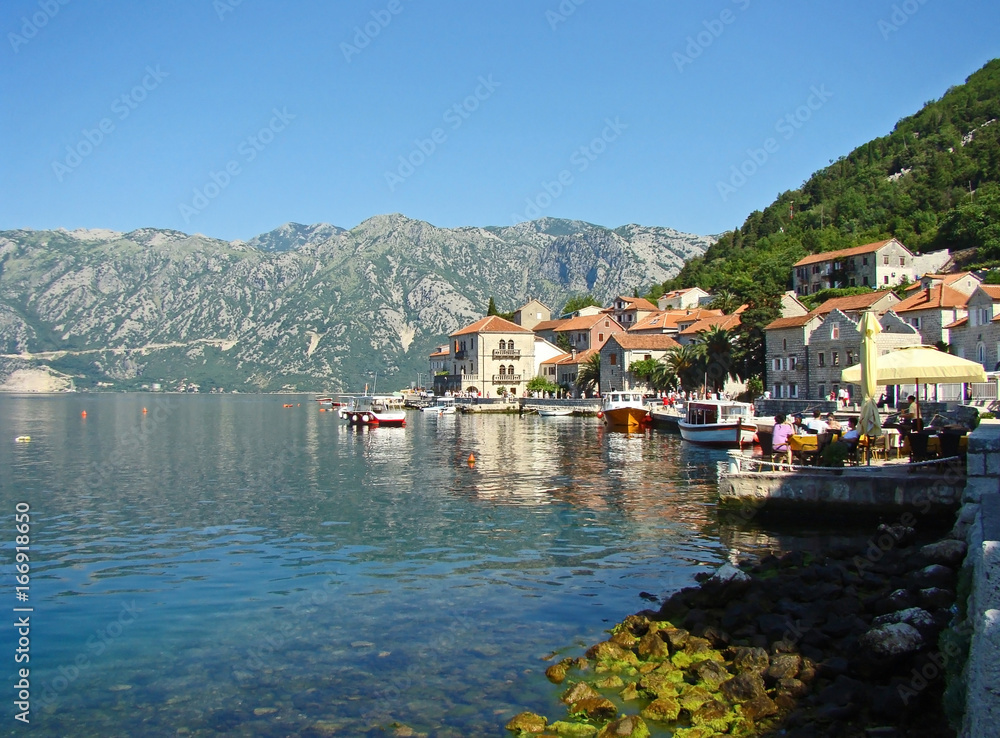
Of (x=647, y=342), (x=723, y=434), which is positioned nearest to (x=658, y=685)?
(x=723, y=434)

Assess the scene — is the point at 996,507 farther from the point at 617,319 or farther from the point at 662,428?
the point at 617,319

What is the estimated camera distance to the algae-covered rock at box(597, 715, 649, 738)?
32.4ft

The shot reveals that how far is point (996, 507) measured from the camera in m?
12.4

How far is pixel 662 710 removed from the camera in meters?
10.4

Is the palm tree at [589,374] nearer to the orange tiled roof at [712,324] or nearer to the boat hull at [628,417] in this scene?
the orange tiled roof at [712,324]

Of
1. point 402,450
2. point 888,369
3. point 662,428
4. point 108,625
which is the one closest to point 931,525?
point 888,369

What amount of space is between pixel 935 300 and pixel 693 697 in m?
60.1

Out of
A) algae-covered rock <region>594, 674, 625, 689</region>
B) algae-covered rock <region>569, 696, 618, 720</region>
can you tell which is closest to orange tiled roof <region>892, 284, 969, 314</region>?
algae-covered rock <region>594, 674, 625, 689</region>

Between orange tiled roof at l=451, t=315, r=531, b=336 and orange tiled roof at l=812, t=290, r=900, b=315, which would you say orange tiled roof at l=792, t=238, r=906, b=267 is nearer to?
orange tiled roof at l=812, t=290, r=900, b=315

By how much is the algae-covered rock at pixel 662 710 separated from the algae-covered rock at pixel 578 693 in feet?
2.51

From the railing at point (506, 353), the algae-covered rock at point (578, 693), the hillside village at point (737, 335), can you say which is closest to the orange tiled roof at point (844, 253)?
the hillside village at point (737, 335)

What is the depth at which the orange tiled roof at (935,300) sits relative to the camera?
60.5 m

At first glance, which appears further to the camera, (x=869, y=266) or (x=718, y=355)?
(x=869, y=266)

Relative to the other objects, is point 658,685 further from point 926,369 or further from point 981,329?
point 981,329
